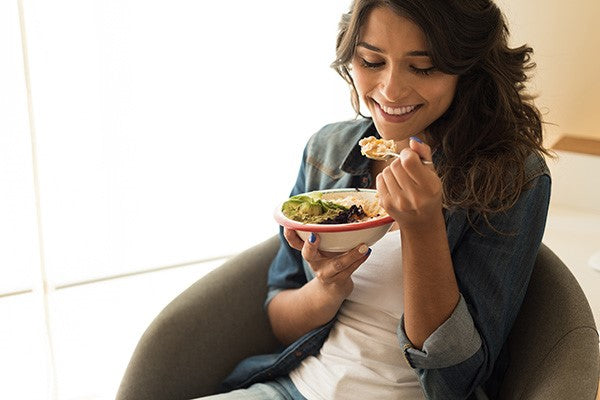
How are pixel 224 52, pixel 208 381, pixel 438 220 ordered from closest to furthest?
pixel 438 220
pixel 208 381
pixel 224 52

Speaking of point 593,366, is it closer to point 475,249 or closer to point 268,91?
point 475,249

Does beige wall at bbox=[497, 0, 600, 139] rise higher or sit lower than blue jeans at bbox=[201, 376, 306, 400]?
higher

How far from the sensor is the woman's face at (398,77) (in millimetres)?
1261

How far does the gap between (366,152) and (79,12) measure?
141cm

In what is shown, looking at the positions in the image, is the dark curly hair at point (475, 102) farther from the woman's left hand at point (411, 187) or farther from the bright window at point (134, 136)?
the bright window at point (134, 136)

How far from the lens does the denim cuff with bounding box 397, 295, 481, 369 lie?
1.23 meters

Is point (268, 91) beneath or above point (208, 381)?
above

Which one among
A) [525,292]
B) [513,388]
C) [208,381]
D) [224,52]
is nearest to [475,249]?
[525,292]

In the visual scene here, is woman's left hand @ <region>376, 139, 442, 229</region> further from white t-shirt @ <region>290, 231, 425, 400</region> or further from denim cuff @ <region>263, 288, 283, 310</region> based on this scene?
denim cuff @ <region>263, 288, 283, 310</region>

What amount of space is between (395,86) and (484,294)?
0.35 meters

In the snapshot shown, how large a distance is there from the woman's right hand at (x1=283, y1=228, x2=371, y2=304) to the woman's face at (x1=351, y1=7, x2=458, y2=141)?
0.70ft

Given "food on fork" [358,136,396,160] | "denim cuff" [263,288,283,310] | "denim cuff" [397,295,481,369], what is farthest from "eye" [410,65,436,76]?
"denim cuff" [263,288,283,310]

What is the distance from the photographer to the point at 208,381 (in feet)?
5.00

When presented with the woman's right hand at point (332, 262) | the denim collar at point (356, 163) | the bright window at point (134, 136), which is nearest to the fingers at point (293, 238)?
the woman's right hand at point (332, 262)
